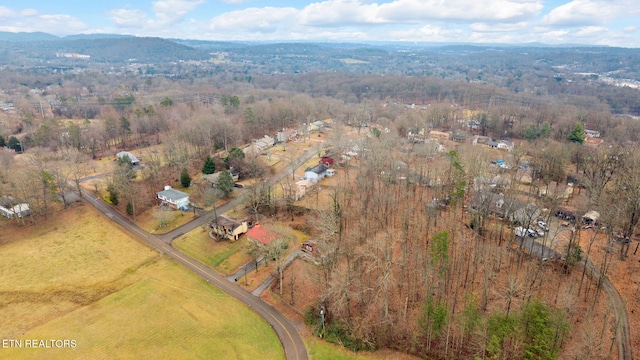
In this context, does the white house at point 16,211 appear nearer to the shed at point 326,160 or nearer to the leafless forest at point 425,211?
the leafless forest at point 425,211

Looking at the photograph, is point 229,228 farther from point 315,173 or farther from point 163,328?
point 315,173

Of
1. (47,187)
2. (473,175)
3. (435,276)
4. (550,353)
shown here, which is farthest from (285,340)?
(47,187)

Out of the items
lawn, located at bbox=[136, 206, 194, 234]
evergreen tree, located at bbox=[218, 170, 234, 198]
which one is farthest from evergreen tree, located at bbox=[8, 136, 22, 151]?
evergreen tree, located at bbox=[218, 170, 234, 198]

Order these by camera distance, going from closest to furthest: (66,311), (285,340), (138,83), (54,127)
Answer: (285,340) → (66,311) → (54,127) → (138,83)

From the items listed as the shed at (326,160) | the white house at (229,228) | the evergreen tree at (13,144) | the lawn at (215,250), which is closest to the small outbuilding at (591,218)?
the shed at (326,160)

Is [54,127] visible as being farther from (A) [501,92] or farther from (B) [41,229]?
(A) [501,92]

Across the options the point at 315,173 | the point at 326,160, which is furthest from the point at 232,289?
the point at 326,160

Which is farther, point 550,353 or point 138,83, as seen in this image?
point 138,83
